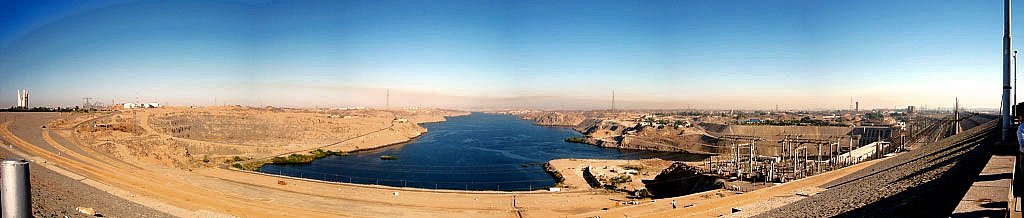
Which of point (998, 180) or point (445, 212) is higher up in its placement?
point (998, 180)

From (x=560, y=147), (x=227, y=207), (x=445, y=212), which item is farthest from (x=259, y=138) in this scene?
(x=445, y=212)

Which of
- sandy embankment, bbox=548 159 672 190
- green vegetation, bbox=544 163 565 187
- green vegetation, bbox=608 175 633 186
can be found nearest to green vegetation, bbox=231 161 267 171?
green vegetation, bbox=544 163 565 187

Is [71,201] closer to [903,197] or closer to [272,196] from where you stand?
[272,196]

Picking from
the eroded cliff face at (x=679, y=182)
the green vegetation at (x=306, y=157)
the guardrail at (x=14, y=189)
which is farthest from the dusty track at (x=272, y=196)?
the guardrail at (x=14, y=189)

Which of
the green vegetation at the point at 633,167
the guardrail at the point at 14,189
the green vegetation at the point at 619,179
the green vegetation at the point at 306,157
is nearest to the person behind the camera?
the guardrail at the point at 14,189

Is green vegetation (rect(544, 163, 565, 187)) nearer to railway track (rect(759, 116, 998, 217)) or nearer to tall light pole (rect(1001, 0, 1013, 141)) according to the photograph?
railway track (rect(759, 116, 998, 217))

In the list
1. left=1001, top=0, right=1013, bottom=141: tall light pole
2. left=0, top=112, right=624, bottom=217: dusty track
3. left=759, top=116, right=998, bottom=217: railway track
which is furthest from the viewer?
left=0, top=112, right=624, bottom=217: dusty track

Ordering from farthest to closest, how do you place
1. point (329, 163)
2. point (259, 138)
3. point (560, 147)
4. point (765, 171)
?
point (560, 147)
point (259, 138)
point (329, 163)
point (765, 171)

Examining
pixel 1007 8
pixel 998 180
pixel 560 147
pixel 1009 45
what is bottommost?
pixel 560 147

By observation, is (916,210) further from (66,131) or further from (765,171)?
(66,131)

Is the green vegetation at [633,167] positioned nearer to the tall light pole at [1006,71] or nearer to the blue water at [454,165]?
the blue water at [454,165]

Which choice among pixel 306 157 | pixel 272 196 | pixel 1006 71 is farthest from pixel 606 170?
pixel 306 157
